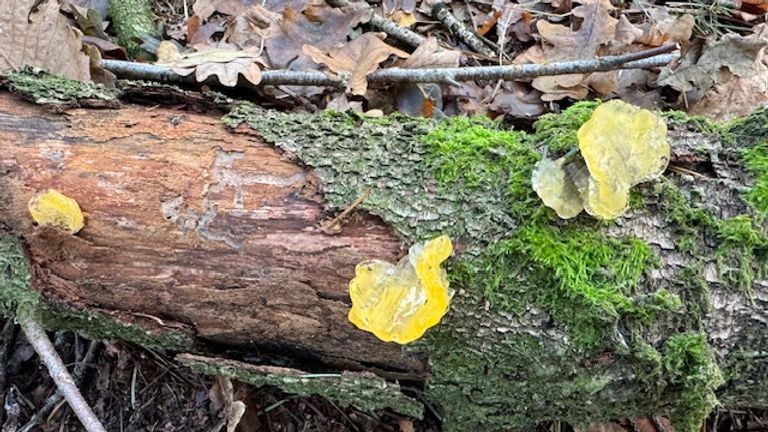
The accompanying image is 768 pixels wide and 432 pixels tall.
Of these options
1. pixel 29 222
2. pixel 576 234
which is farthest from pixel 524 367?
pixel 29 222

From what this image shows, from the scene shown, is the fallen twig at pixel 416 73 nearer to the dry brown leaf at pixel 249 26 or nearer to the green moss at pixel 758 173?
the dry brown leaf at pixel 249 26

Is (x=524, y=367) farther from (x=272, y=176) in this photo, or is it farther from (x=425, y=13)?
(x=425, y=13)

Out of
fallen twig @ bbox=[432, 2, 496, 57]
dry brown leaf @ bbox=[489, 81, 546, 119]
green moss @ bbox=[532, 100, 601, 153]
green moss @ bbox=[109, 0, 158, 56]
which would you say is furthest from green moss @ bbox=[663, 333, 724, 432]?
green moss @ bbox=[109, 0, 158, 56]

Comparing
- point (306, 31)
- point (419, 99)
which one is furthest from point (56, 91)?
point (419, 99)

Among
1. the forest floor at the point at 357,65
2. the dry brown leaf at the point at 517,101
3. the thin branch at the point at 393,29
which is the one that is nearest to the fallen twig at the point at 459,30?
the forest floor at the point at 357,65

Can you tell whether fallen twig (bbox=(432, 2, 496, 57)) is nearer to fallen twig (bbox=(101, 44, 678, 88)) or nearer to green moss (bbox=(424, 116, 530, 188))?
fallen twig (bbox=(101, 44, 678, 88))

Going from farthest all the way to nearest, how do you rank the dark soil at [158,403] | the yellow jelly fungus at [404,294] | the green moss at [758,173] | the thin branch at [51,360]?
the dark soil at [158,403]
the thin branch at [51,360]
the green moss at [758,173]
the yellow jelly fungus at [404,294]
